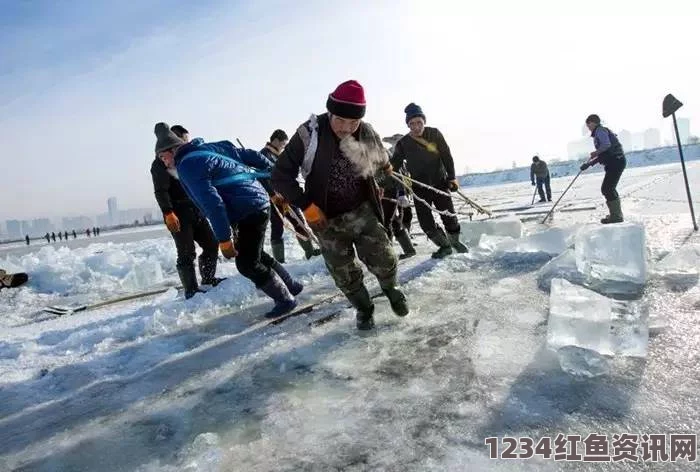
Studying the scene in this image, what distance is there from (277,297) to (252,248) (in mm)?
503

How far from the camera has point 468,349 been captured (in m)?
2.66

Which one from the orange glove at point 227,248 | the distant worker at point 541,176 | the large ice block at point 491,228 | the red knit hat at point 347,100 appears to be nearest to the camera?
the red knit hat at point 347,100

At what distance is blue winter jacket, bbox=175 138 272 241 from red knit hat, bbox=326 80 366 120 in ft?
4.54

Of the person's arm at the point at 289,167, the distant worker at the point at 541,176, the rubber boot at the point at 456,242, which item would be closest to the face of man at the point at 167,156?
the person's arm at the point at 289,167

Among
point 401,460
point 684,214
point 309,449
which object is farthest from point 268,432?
point 684,214

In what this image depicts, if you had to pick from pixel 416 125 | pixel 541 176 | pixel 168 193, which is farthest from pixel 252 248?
pixel 541 176

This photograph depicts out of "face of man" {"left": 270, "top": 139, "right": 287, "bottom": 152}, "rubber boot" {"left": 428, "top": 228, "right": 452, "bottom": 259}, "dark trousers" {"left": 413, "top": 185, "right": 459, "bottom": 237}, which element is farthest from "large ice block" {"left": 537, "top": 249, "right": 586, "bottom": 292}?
"face of man" {"left": 270, "top": 139, "right": 287, "bottom": 152}

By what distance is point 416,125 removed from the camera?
5715 millimetres

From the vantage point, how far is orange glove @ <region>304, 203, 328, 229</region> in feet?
9.94

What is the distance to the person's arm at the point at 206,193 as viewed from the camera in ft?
12.4

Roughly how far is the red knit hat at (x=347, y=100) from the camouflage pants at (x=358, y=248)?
2.37 feet

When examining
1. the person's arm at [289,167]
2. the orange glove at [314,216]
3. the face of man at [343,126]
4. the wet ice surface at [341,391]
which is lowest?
the wet ice surface at [341,391]

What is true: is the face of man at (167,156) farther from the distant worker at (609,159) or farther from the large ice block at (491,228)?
the distant worker at (609,159)

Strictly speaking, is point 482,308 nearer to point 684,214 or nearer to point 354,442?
point 354,442
